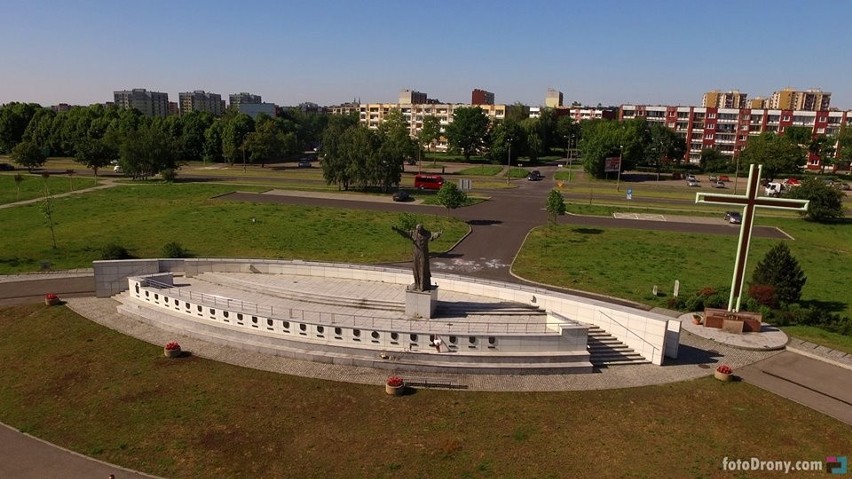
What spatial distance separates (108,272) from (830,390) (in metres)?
38.4

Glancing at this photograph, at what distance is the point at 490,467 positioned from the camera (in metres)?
17.7

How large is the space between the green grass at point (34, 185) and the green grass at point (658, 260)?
63.1m

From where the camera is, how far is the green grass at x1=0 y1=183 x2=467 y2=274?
44.1 m

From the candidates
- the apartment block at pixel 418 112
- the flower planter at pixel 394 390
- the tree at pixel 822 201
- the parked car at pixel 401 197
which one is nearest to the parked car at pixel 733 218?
the tree at pixel 822 201

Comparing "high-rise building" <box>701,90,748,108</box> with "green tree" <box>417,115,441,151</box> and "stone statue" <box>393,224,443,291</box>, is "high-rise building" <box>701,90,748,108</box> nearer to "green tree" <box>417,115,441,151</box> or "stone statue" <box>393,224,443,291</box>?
"green tree" <box>417,115,441,151</box>

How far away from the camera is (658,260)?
1774 inches

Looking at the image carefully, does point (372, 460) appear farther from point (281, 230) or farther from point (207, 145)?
point (207, 145)

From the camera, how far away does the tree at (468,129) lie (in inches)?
4695

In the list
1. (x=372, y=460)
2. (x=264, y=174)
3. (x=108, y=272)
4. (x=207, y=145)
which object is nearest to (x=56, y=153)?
(x=207, y=145)

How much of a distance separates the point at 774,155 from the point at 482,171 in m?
49.4

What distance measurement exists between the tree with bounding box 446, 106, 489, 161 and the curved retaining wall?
90589 mm

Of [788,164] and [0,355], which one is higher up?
[788,164]

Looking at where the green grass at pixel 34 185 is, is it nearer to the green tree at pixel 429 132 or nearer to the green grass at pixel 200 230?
the green grass at pixel 200 230

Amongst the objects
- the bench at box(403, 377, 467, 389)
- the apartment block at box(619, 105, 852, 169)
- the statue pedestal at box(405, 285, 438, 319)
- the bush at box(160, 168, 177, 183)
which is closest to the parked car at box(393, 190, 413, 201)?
the bush at box(160, 168, 177, 183)
